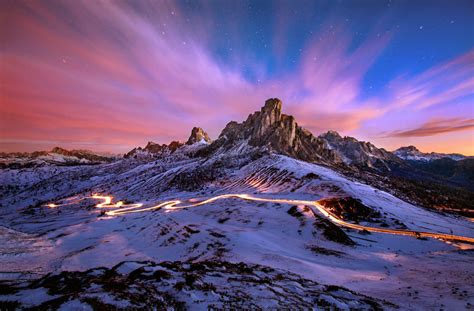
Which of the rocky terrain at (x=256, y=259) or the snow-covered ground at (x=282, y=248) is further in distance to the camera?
the snow-covered ground at (x=282, y=248)

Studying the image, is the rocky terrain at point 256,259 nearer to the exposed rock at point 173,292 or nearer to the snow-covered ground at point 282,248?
the exposed rock at point 173,292

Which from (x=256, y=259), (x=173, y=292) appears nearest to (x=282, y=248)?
(x=256, y=259)

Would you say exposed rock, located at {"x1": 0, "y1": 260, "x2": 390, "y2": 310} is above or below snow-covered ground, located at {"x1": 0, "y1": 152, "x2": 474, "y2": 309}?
above

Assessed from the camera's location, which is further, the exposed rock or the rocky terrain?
the rocky terrain

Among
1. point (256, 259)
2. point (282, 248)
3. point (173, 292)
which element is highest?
point (173, 292)

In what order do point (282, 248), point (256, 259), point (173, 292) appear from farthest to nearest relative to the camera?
point (282, 248) < point (256, 259) < point (173, 292)

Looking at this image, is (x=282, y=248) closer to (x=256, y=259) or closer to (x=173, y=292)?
(x=256, y=259)

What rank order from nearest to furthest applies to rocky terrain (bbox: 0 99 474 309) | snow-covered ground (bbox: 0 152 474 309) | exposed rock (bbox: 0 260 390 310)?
1. exposed rock (bbox: 0 260 390 310)
2. rocky terrain (bbox: 0 99 474 309)
3. snow-covered ground (bbox: 0 152 474 309)

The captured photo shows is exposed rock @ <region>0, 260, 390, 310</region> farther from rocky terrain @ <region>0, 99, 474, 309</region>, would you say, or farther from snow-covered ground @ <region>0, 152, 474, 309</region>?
snow-covered ground @ <region>0, 152, 474, 309</region>

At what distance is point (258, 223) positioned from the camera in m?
63.6

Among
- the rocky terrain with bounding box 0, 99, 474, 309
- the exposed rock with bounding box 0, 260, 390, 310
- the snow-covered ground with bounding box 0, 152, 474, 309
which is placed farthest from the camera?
the snow-covered ground with bounding box 0, 152, 474, 309

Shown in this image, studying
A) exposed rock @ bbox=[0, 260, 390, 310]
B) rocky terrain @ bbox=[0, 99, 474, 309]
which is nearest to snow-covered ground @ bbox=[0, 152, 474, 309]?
rocky terrain @ bbox=[0, 99, 474, 309]

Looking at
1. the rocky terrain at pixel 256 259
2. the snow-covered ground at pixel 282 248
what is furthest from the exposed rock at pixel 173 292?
the snow-covered ground at pixel 282 248

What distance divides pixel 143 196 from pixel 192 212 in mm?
76600
